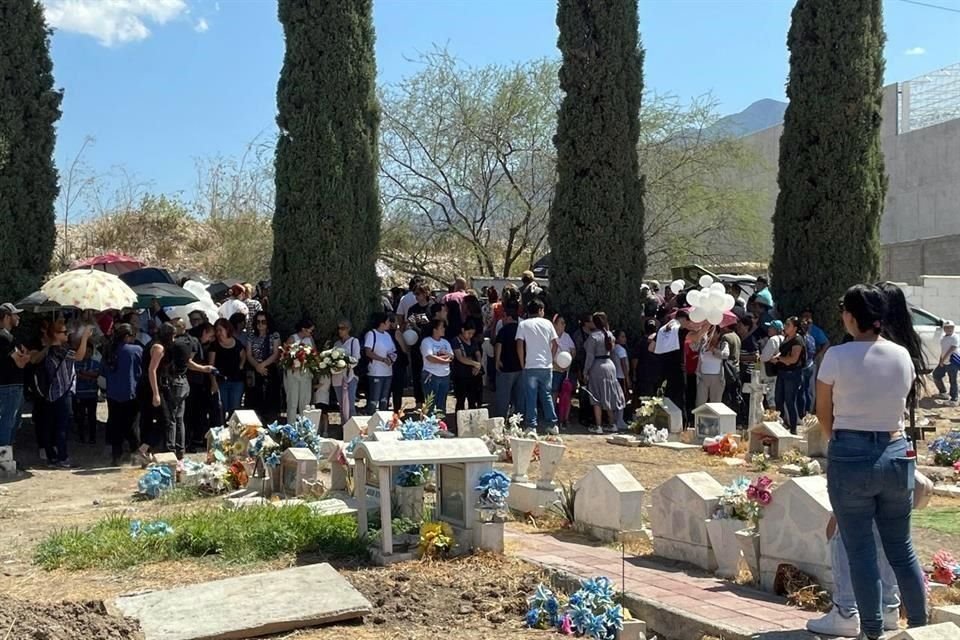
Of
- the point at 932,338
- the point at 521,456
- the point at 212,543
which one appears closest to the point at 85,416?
the point at 521,456

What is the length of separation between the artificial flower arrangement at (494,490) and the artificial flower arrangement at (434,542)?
1.09 feet

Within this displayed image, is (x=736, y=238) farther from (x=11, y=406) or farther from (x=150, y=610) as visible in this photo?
(x=150, y=610)

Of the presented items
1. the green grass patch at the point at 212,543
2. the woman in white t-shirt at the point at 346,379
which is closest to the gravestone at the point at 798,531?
the green grass patch at the point at 212,543

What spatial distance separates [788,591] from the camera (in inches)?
238

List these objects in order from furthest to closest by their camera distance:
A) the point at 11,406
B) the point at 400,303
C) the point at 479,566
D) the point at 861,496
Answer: the point at 400,303, the point at 11,406, the point at 479,566, the point at 861,496

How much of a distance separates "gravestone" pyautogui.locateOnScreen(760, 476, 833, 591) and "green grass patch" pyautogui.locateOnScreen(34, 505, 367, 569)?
9.17 ft

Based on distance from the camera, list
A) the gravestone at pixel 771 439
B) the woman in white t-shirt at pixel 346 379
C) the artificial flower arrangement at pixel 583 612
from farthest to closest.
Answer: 1. the woman in white t-shirt at pixel 346 379
2. the gravestone at pixel 771 439
3. the artificial flower arrangement at pixel 583 612

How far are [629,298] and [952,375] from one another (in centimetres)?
653

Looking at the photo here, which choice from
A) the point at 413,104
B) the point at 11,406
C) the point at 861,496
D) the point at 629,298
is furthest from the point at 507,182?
the point at 861,496

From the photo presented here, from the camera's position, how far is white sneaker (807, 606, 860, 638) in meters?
5.16

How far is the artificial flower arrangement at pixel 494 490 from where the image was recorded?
23.2 feet

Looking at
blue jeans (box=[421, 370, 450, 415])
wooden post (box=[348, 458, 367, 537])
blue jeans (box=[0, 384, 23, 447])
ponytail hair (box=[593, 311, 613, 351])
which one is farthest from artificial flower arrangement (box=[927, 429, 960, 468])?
blue jeans (box=[0, 384, 23, 447])

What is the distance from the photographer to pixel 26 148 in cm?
1366

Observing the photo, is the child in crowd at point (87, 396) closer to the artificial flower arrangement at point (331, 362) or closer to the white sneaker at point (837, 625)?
the artificial flower arrangement at point (331, 362)
